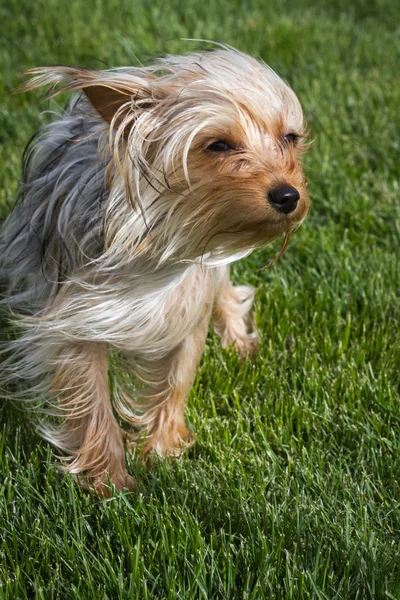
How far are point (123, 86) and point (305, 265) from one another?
6.01 ft

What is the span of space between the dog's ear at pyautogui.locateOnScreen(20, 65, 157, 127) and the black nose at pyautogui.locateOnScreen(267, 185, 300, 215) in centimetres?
43

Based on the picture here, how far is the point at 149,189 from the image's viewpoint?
2.43 meters

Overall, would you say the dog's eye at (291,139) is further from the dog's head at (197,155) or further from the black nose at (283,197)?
the black nose at (283,197)

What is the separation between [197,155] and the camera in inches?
93.9

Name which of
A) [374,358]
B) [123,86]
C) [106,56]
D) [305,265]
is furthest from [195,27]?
[123,86]

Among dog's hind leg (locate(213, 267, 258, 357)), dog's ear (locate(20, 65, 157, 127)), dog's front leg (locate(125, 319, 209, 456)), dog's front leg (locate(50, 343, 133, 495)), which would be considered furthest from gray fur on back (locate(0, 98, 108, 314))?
dog's hind leg (locate(213, 267, 258, 357))

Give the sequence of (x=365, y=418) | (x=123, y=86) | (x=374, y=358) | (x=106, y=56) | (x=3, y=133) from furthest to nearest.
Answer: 1. (x=106, y=56)
2. (x=3, y=133)
3. (x=374, y=358)
4. (x=365, y=418)
5. (x=123, y=86)

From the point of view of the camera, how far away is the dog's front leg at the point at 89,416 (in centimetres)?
285

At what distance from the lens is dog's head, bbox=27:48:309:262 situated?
7.69 ft

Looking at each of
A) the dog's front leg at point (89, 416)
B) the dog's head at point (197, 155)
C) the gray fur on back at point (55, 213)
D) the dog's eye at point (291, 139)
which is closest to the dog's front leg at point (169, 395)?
the dog's front leg at point (89, 416)

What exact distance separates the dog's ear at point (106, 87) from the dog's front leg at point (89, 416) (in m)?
0.81

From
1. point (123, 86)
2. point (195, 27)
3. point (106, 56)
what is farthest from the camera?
point (195, 27)

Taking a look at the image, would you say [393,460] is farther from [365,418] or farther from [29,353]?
[29,353]

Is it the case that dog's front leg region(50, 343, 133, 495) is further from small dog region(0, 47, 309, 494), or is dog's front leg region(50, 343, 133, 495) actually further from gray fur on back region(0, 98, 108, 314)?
gray fur on back region(0, 98, 108, 314)
